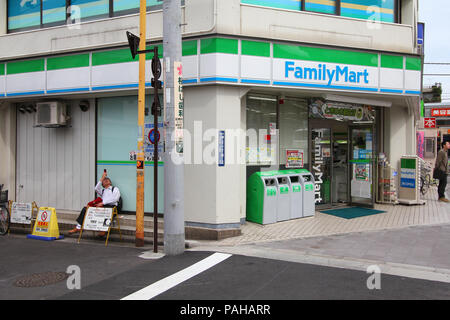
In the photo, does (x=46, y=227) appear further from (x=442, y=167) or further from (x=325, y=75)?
(x=442, y=167)

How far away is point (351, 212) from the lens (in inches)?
428

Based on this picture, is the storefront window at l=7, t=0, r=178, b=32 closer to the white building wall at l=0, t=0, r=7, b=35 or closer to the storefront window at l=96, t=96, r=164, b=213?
the white building wall at l=0, t=0, r=7, b=35

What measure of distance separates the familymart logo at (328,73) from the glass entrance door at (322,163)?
192 cm

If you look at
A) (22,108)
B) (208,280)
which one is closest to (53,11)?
(22,108)

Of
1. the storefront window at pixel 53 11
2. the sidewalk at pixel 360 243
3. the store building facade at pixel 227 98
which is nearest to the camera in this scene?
the sidewalk at pixel 360 243

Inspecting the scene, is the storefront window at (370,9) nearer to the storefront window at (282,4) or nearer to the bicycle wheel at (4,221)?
the storefront window at (282,4)

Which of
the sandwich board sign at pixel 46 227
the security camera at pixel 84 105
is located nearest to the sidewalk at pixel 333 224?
the sandwich board sign at pixel 46 227

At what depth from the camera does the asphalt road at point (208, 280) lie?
5.18 m

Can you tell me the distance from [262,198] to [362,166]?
4.11 metres

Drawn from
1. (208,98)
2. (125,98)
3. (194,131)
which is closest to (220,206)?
(194,131)

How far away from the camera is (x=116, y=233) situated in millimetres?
9133
